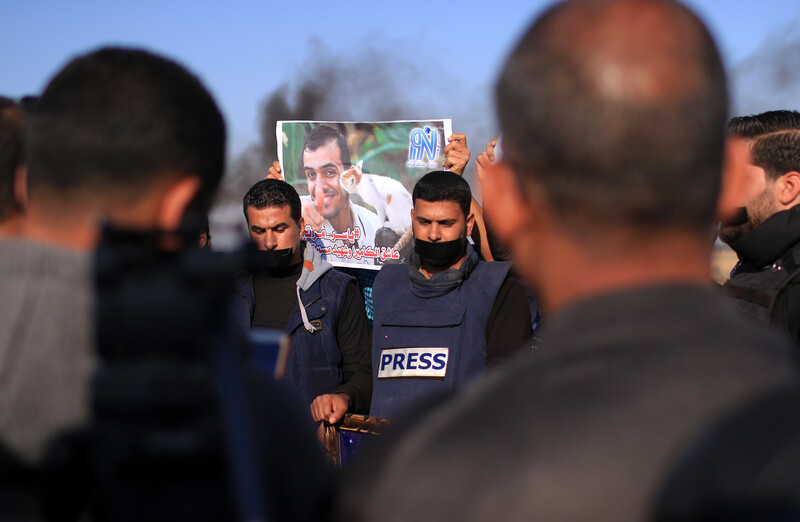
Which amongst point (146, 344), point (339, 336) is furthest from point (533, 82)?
point (339, 336)

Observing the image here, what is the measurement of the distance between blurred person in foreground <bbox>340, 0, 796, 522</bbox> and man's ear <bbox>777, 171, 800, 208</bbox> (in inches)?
102

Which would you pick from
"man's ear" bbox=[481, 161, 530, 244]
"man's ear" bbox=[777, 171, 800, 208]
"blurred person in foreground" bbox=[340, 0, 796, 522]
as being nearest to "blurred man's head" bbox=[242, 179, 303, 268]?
"man's ear" bbox=[777, 171, 800, 208]

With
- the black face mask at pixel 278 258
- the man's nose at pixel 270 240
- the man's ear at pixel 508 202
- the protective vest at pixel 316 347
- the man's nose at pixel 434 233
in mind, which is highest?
the man's ear at pixel 508 202

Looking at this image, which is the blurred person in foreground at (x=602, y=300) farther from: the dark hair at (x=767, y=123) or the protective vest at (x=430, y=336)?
the protective vest at (x=430, y=336)

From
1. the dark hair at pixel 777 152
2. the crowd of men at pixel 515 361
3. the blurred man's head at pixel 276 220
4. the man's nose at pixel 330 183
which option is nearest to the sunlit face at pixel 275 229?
the blurred man's head at pixel 276 220

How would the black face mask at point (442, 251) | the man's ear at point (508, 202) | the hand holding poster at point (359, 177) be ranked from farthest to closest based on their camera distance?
the hand holding poster at point (359, 177)
the black face mask at point (442, 251)
the man's ear at point (508, 202)

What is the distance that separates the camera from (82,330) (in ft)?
3.84

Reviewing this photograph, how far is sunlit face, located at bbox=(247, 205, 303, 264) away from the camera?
5.31 meters

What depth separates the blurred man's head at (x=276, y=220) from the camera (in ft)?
17.4

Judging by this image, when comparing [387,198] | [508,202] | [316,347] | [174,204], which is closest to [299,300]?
[316,347]

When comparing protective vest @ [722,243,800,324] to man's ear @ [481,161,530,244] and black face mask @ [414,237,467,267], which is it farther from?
man's ear @ [481,161,530,244]

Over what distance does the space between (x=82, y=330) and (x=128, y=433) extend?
245 millimetres

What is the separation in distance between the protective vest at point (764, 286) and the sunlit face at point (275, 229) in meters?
2.92

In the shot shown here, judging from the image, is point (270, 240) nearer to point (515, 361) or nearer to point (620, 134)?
point (515, 361)
